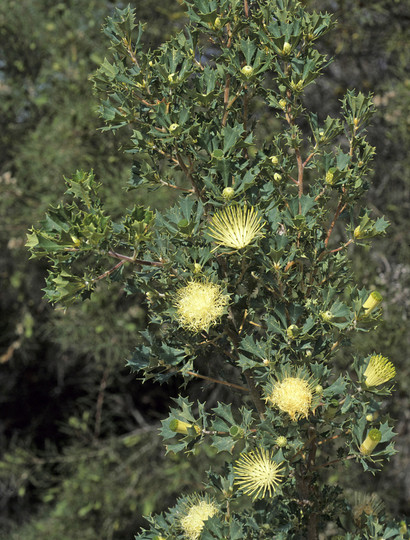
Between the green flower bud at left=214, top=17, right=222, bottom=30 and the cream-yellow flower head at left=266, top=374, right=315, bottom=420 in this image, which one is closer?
the cream-yellow flower head at left=266, top=374, right=315, bottom=420

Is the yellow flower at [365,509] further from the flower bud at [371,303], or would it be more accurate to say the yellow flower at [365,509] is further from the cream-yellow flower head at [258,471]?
the flower bud at [371,303]

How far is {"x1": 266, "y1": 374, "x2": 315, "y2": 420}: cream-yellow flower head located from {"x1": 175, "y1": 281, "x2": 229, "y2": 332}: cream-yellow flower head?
15cm

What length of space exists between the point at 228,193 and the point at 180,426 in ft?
1.32

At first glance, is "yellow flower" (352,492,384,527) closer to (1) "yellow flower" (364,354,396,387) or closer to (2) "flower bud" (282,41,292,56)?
(1) "yellow flower" (364,354,396,387)

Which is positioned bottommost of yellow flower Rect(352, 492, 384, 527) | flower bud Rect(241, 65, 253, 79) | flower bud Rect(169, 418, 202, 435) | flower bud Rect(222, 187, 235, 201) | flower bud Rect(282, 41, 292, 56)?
yellow flower Rect(352, 492, 384, 527)

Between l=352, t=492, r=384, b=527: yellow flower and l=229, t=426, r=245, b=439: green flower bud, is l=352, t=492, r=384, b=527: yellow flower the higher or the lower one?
the lower one

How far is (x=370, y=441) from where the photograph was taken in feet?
3.25

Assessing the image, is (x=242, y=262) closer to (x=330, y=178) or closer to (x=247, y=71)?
(x=330, y=178)

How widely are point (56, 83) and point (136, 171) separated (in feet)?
8.27

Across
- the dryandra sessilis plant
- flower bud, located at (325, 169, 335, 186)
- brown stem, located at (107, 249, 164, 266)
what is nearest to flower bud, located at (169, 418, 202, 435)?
the dryandra sessilis plant

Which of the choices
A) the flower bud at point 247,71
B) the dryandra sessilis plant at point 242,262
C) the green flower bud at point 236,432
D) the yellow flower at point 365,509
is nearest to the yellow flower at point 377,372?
the dryandra sessilis plant at point 242,262

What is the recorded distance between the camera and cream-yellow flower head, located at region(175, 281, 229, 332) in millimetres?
979

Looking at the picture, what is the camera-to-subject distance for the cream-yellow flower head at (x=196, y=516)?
3.54ft

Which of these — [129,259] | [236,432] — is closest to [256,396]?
[236,432]
